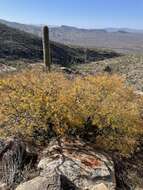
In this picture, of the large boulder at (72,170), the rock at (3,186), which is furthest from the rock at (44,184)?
the rock at (3,186)

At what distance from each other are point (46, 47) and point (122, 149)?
24.0 ft

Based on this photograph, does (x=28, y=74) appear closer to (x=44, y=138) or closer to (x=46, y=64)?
(x=44, y=138)

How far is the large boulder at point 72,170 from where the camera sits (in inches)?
227

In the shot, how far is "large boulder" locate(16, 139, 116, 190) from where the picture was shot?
18.9 ft

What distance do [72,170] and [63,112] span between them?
217cm

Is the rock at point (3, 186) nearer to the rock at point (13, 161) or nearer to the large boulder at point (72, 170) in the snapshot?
the rock at point (13, 161)

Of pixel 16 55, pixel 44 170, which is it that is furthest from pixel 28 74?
pixel 16 55

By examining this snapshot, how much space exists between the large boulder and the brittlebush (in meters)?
0.80

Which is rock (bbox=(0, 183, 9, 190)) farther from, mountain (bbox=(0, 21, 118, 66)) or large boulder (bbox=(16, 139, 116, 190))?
mountain (bbox=(0, 21, 118, 66))

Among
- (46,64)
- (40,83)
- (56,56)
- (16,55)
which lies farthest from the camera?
(56,56)

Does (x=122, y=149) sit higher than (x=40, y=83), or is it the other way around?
(x=40, y=83)

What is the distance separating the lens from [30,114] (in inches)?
333

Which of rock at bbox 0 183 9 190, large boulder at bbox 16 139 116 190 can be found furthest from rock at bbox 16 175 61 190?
rock at bbox 0 183 9 190

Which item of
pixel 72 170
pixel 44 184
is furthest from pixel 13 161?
pixel 44 184
